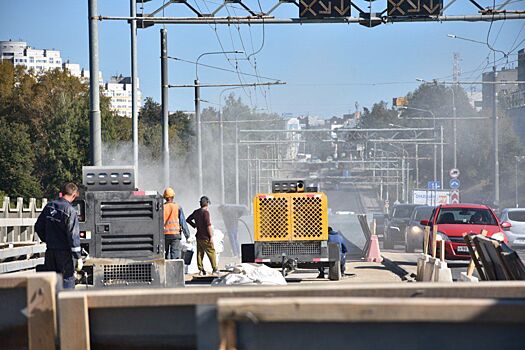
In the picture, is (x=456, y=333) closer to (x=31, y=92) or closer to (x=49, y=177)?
(x=49, y=177)

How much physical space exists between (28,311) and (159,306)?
66cm

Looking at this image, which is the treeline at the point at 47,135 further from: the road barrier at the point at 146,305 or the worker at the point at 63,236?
the road barrier at the point at 146,305

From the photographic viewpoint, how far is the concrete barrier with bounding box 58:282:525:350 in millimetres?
4977

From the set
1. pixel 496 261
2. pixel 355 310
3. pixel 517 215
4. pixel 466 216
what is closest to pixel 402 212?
pixel 517 215

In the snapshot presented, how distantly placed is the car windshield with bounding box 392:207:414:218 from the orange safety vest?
26.9 meters

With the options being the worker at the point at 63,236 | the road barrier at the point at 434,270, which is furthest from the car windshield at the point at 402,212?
the worker at the point at 63,236

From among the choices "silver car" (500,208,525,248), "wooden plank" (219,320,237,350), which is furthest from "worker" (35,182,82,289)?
"silver car" (500,208,525,248)

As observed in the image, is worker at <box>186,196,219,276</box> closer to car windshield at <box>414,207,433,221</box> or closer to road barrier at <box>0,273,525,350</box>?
car windshield at <box>414,207,433,221</box>

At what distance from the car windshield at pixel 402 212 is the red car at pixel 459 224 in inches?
653

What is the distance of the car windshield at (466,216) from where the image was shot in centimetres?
2939

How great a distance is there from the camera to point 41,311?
5168mm

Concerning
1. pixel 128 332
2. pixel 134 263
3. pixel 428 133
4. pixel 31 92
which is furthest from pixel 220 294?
pixel 428 133

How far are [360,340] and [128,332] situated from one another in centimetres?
109

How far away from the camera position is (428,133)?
11619 cm
